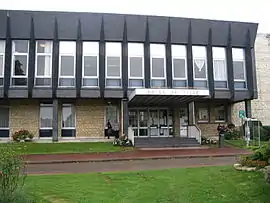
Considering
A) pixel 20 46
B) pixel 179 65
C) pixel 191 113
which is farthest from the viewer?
pixel 191 113

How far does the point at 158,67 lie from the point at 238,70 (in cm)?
714

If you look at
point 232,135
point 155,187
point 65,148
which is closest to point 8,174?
point 155,187

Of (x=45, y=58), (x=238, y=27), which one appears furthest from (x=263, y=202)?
(x=238, y=27)

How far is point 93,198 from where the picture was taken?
7.82 metres

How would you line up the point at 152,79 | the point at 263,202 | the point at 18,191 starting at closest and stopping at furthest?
the point at 18,191, the point at 263,202, the point at 152,79

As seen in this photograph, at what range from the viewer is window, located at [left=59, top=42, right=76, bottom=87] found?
85.5 ft

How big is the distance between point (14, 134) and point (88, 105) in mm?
6149

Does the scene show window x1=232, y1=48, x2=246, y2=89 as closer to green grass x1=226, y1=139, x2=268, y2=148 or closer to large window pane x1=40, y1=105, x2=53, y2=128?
green grass x1=226, y1=139, x2=268, y2=148

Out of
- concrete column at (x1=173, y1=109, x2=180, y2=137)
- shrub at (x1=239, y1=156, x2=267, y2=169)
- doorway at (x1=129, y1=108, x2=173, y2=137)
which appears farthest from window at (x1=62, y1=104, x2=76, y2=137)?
shrub at (x1=239, y1=156, x2=267, y2=169)

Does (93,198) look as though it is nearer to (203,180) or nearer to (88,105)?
(203,180)

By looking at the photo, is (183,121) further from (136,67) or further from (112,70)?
(112,70)

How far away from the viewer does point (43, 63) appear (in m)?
26.2

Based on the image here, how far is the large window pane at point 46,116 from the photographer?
1060 inches

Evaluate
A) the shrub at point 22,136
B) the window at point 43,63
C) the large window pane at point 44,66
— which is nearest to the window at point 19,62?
the window at point 43,63
